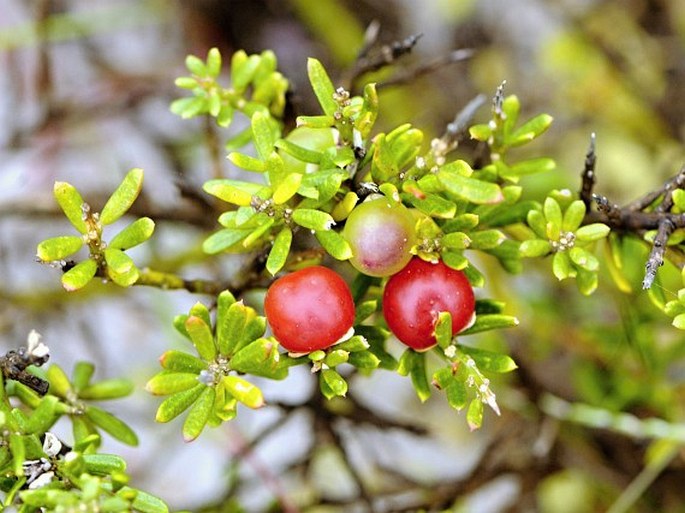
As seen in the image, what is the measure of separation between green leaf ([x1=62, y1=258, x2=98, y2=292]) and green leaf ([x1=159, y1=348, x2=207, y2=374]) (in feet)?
0.34

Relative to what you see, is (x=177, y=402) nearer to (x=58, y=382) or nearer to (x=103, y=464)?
(x=103, y=464)

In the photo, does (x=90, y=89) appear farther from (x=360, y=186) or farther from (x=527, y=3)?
(x=360, y=186)

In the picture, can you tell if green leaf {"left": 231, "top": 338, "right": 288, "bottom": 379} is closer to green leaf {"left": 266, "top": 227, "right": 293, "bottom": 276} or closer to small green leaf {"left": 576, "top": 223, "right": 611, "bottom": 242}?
green leaf {"left": 266, "top": 227, "right": 293, "bottom": 276}

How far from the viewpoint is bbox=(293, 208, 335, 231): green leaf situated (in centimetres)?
74

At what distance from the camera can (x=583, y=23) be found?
2193 millimetres

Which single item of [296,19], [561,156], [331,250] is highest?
[331,250]

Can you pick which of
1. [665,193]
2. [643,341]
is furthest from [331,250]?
[643,341]

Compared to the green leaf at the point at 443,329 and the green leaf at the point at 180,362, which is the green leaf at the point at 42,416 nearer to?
the green leaf at the point at 180,362

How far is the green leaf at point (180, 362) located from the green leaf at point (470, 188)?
0.29 m

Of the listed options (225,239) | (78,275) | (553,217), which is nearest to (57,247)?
(78,275)

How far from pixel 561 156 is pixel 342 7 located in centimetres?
71

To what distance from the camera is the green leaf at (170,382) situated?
73 cm

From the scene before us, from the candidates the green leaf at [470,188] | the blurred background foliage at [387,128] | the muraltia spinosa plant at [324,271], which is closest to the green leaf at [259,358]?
the muraltia spinosa plant at [324,271]

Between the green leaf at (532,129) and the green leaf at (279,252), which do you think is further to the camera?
Result: the green leaf at (532,129)
